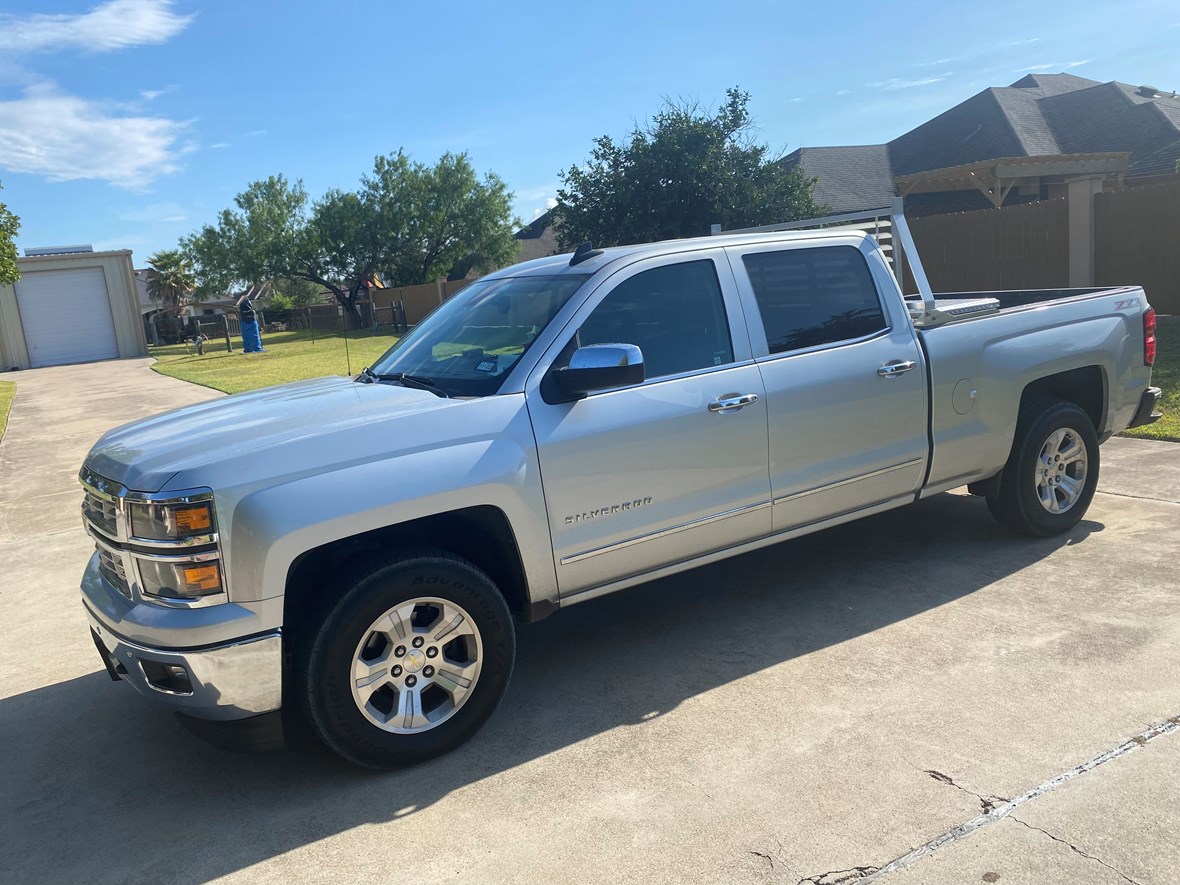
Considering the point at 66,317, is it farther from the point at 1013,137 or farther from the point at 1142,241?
the point at 1142,241

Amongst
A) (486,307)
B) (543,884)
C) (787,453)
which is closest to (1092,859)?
(543,884)

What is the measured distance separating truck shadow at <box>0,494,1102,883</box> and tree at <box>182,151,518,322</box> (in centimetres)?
4607

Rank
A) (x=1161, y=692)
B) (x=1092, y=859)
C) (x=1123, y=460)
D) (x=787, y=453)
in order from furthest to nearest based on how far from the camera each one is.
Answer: (x=1123, y=460), (x=787, y=453), (x=1161, y=692), (x=1092, y=859)

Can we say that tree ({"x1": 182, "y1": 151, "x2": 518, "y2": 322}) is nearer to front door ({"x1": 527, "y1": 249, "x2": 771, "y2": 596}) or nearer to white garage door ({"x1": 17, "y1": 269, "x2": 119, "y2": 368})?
white garage door ({"x1": 17, "y1": 269, "x2": 119, "y2": 368})

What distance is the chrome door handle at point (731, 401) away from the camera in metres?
4.22

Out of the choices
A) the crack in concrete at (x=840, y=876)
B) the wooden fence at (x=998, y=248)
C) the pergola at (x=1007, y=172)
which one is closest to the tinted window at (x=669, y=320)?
the crack in concrete at (x=840, y=876)

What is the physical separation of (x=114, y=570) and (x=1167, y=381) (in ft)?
32.2

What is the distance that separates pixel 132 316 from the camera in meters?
41.8

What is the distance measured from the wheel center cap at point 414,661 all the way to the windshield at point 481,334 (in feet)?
3.49

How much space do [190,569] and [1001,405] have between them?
421cm

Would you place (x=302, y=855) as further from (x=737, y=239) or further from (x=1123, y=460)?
(x=1123, y=460)

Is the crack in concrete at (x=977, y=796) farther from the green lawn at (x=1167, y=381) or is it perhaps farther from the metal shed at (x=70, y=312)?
the metal shed at (x=70, y=312)

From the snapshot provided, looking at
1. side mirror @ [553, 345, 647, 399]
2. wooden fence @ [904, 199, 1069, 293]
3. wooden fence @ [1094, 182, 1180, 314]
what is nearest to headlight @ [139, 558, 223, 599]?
side mirror @ [553, 345, 647, 399]

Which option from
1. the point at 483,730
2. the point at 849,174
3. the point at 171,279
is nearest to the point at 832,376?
the point at 483,730
